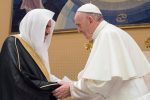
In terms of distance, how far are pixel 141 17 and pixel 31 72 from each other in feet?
6.79

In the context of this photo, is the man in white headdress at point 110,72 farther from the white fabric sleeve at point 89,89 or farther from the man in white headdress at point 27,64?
the man in white headdress at point 27,64

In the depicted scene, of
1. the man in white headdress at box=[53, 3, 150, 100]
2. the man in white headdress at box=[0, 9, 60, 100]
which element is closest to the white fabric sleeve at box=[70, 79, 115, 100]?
the man in white headdress at box=[53, 3, 150, 100]

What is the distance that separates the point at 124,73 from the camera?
3.00 meters

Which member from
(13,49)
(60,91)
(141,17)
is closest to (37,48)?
(13,49)

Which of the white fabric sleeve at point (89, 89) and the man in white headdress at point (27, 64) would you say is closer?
the white fabric sleeve at point (89, 89)

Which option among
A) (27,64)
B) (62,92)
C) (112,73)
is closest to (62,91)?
(62,92)

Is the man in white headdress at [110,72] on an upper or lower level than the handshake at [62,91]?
upper

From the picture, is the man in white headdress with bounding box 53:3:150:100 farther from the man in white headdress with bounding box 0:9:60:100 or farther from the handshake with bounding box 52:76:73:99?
the man in white headdress with bounding box 0:9:60:100

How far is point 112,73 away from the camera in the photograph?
9.64ft

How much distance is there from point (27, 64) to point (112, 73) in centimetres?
85

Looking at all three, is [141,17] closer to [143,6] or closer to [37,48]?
[143,6]

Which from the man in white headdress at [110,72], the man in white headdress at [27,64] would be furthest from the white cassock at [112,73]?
the man in white headdress at [27,64]

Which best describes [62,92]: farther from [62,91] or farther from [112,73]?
[112,73]

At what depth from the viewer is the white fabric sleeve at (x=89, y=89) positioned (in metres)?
2.96
